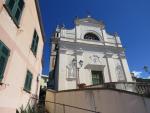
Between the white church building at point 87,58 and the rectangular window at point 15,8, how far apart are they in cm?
990

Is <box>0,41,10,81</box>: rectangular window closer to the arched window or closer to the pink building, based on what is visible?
the pink building

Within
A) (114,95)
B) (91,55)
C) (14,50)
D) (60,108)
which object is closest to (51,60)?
(91,55)

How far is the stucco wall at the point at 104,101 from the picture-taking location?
7.85m

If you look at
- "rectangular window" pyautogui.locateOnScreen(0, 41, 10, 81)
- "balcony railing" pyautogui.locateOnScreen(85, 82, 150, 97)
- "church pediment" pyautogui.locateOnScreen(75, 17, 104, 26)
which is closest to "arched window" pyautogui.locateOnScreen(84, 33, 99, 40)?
"church pediment" pyautogui.locateOnScreen(75, 17, 104, 26)

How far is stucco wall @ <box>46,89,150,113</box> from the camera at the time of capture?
7.85 m

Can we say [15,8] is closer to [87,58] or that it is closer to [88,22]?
[87,58]

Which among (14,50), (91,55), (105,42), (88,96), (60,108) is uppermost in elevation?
(105,42)

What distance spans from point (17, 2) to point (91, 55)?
12810mm

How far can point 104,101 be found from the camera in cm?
853

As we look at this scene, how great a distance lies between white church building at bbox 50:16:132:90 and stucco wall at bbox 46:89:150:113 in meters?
5.01

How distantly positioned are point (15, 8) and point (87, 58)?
41.1ft

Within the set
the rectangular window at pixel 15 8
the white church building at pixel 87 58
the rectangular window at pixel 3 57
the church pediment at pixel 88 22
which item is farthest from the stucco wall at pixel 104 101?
the church pediment at pixel 88 22

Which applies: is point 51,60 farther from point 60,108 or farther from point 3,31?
point 3,31

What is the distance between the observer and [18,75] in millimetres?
5742
